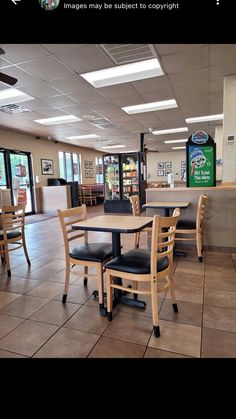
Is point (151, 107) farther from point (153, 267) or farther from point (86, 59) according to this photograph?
point (153, 267)

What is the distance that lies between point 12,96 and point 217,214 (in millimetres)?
4580

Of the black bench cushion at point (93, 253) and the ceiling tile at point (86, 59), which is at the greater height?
the ceiling tile at point (86, 59)

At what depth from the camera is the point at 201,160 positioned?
3.87 metres

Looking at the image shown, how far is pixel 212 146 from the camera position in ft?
12.4

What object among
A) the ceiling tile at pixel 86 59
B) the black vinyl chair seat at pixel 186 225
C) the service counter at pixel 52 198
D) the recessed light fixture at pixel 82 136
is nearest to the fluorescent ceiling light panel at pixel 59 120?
the recessed light fixture at pixel 82 136

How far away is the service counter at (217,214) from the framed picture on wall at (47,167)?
6769mm

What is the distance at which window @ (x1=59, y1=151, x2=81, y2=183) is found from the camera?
10.8 meters

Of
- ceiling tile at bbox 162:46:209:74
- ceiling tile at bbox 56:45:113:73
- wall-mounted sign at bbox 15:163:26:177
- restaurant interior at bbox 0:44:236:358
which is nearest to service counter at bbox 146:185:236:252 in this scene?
restaurant interior at bbox 0:44:236:358

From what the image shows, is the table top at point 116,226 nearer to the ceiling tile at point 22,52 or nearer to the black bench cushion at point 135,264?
the black bench cushion at point 135,264

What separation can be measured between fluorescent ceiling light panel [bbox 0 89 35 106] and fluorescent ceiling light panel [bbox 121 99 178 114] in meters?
2.28

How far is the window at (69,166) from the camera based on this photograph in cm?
1084
